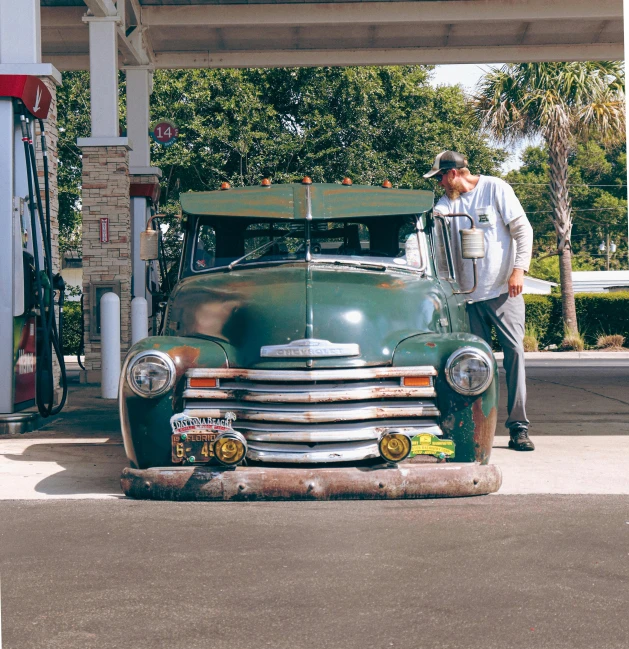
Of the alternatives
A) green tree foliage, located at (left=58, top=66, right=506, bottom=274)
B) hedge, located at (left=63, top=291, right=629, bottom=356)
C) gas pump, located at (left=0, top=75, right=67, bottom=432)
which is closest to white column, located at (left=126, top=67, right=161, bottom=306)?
hedge, located at (left=63, top=291, right=629, bottom=356)

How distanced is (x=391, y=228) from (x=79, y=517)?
9.34 ft

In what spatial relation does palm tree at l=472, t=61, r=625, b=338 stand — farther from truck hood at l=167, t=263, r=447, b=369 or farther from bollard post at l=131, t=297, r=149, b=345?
truck hood at l=167, t=263, r=447, b=369

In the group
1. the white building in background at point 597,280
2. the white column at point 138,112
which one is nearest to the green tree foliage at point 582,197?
the white building in background at point 597,280

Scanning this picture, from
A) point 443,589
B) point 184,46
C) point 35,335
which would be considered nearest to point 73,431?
point 35,335

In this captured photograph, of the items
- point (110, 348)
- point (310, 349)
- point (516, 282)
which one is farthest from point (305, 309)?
point (110, 348)

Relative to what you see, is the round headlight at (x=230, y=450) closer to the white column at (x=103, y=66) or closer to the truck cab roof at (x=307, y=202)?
the truck cab roof at (x=307, y=202)

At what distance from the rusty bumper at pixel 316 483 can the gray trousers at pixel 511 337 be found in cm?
226

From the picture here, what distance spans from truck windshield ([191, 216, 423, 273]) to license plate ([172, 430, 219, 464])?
164cm

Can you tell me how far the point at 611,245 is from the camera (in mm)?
66062

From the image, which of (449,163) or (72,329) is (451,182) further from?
(72,329)

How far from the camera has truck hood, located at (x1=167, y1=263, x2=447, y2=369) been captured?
220 inches

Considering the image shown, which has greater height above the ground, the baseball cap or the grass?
the baseball cap

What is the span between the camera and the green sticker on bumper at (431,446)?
5.43m

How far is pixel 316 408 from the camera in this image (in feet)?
17.7
